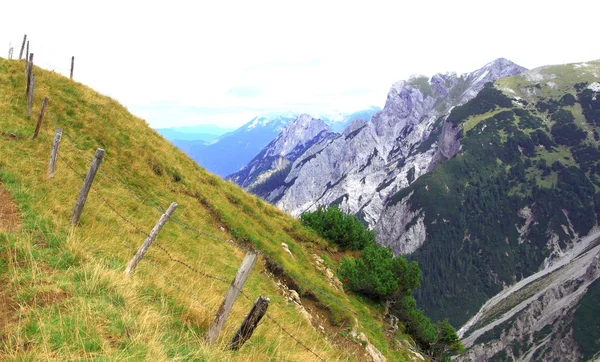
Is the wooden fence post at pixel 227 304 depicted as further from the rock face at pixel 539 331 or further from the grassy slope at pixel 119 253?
the rock face at pixel 539 331

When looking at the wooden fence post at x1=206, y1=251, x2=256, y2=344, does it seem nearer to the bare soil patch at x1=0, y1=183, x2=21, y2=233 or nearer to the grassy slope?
the grassy slope

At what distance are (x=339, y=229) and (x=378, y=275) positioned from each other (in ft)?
21.7

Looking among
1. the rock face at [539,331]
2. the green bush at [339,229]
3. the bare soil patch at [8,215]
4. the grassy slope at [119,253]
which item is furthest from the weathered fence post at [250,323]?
the rock face at [539,331]

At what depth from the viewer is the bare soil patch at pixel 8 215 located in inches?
348

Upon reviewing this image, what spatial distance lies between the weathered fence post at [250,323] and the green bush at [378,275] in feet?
64.8

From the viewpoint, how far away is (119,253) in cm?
1016

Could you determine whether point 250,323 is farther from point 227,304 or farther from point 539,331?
point 539,331

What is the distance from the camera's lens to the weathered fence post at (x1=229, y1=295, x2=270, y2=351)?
6.72 m

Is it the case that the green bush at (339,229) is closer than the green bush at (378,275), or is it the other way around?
the green bush at (378,275)

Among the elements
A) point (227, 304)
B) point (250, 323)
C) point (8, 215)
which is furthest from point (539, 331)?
point (8, 215)

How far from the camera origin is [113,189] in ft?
56.6

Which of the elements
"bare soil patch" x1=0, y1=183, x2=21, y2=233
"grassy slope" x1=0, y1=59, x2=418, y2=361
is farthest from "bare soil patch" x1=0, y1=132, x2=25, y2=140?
"bare soil patch" x1=0, y1=183, x2=21, y2=233

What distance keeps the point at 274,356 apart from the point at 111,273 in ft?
13.9

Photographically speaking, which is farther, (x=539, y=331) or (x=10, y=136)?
(x=539, y=331)
